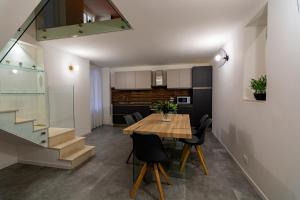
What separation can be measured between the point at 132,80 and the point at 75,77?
227cm

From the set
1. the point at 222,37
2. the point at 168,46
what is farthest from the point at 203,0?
the point at 168,46

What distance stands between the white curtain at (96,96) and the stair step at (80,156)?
9.04 ft

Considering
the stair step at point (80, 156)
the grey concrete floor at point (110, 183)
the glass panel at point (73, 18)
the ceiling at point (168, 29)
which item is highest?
the glass panel at point (73, 18)

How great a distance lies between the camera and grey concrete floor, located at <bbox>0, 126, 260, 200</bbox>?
1.96 meters

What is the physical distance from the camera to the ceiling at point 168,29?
6.64ft

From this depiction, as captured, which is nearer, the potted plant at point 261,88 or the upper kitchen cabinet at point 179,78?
the potted plant at point 261,88

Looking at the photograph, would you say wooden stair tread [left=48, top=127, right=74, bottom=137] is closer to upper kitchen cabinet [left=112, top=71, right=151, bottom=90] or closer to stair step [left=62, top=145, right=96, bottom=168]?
stair step [left=62, top=145, right=96, bottom=168]

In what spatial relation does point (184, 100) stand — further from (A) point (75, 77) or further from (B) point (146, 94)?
(A) point (75, 77)

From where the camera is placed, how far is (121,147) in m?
3.74

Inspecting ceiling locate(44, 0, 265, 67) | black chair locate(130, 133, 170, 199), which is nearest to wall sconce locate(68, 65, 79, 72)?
ceiling locate(44, 0, 265, 67)

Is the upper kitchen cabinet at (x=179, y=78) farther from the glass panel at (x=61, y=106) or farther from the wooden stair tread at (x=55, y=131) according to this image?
the wooden stair tread at (x=55, y=131)

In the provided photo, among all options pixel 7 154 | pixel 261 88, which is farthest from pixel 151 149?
pixel 7 154

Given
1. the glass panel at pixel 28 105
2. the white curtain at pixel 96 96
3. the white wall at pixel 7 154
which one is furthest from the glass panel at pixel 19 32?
the white curtain at pixel 96 96

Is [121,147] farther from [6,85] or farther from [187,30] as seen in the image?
[187,30]
